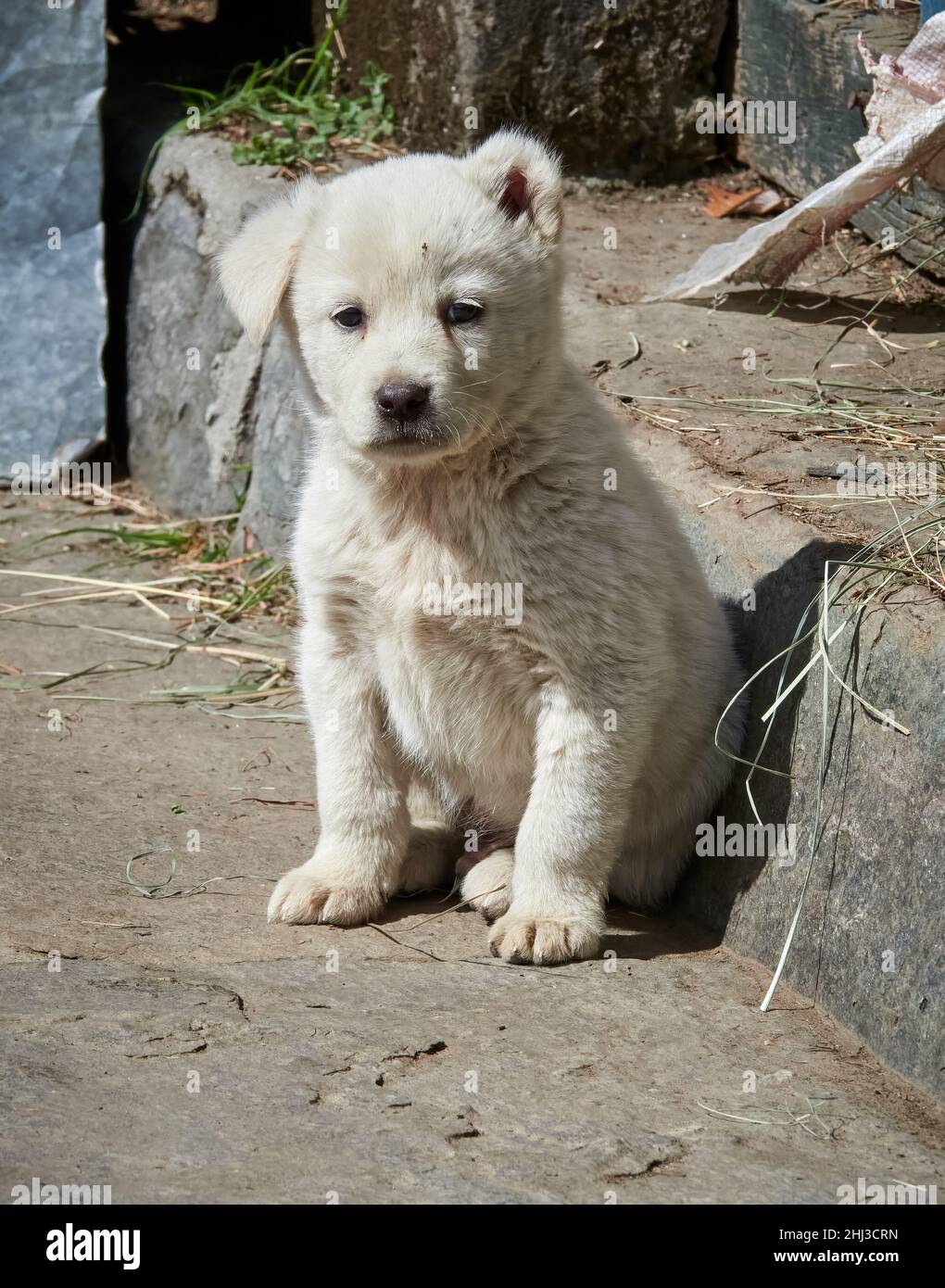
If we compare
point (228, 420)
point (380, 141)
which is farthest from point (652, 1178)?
point (380, 141)

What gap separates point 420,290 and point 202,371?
4177mm

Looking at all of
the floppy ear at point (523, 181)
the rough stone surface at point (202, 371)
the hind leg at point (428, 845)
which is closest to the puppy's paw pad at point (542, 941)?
the hind leg at point (428, 845)

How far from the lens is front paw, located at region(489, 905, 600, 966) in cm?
377

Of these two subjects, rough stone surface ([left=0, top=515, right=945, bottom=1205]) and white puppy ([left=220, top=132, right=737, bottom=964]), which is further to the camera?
white puppy ([left=220, top=132, right=737, bottom=964])

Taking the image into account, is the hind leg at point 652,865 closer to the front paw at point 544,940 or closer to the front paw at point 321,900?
the front paw at point 544,940

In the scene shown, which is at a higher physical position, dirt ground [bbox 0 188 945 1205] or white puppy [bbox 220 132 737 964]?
white puppy [bbox 220 132 737 964]

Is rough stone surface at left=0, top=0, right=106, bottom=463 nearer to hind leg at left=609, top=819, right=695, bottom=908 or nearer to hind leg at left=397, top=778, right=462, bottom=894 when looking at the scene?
hind leg at left=397, top=778, right=462, bottom=894

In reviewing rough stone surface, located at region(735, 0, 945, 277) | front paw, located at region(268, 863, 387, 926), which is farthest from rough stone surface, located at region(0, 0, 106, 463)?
front paw, located at region(268, 863, 387, 926)

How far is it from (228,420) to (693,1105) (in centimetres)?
495

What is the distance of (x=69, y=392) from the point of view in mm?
7980

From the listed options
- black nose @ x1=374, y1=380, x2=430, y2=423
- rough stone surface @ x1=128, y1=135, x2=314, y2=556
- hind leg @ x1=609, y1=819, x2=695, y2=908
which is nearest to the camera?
black nose @ x1=374, y1=380, x2=430, y2=423

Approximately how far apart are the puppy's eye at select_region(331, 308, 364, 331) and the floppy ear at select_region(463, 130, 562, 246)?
0.52 metres

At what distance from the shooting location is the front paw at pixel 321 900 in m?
3.97

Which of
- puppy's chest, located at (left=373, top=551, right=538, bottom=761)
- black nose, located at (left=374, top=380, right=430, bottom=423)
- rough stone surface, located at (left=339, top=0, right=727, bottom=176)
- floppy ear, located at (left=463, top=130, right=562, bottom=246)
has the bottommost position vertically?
puppy's chest, located at (left=373, top=551, right=538, bottom=761)
